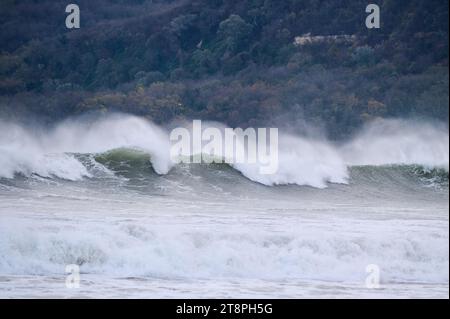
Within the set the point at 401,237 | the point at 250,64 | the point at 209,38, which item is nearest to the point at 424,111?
the point at 250,64

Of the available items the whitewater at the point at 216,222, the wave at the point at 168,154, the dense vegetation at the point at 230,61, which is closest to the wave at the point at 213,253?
the whitewater at the point at 216,222

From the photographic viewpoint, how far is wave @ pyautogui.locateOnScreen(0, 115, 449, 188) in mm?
23812

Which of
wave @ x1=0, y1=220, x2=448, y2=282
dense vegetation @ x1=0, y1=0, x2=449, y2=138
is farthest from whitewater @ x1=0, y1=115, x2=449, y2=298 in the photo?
dense vegetation @ x1=0, y1=0, x2=449, y2=138

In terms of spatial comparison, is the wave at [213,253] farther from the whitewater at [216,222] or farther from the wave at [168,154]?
the wave at [168,154]

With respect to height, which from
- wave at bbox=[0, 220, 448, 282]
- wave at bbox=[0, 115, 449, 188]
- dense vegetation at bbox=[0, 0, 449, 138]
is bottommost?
wave at bbox=[0, 220, 448, 282]

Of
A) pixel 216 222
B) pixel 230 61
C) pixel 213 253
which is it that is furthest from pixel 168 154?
pixel 230 61

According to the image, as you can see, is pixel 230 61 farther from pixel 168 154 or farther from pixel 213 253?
pixel 213 253

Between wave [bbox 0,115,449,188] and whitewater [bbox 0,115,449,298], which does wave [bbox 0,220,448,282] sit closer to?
whitewater [bbox 0,115,449,298]

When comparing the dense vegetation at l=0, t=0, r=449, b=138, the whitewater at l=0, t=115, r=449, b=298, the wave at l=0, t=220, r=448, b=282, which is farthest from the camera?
the dense vegetation at l=0, t=0, r=449, b=138

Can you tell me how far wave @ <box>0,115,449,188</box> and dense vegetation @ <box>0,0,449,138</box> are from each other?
4.37m

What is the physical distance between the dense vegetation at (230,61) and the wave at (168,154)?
14.3ft

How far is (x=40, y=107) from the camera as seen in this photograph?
1754 inches

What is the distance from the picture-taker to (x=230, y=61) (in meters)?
47.0

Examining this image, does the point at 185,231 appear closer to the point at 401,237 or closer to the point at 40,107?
the point at 401,237
